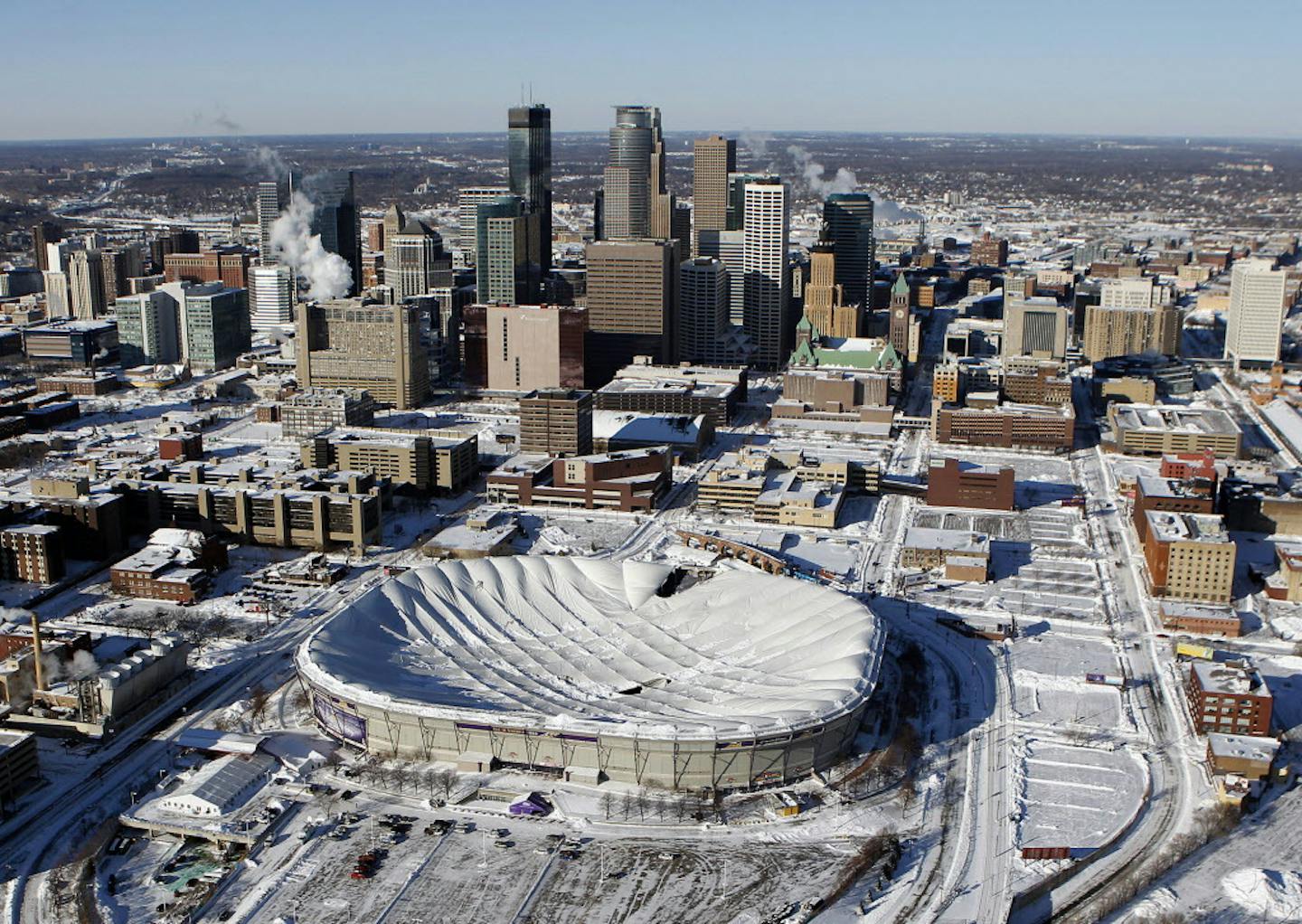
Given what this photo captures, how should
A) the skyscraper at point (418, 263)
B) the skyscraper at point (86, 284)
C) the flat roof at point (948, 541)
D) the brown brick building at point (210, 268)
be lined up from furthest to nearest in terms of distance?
1. the brown brick building at point (210, 268)
2. the skyscraper at point (418, 263)
3. the skyscraper at point (86, 284)
4. the flat roof at point (948, 541)

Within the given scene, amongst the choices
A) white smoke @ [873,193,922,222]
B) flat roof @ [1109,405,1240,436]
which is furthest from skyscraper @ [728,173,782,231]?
white smoke @ [873,193,922,222]

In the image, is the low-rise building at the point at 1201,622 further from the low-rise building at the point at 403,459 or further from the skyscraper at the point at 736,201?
the skyscraper at the point at 736,201

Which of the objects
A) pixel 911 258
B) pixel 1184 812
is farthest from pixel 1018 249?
pixel 1184 812

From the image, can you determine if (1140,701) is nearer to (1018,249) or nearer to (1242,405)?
(1242,405)

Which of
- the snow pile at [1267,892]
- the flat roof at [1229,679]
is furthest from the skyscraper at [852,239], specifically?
the snow pile at [1267,892]

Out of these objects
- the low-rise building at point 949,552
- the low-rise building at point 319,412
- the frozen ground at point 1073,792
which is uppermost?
the low-rise building at point 319,412

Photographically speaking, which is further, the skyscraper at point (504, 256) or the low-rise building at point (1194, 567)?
the skyscraper at point (504, 256)

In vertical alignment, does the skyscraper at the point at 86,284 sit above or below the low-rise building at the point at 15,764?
above
